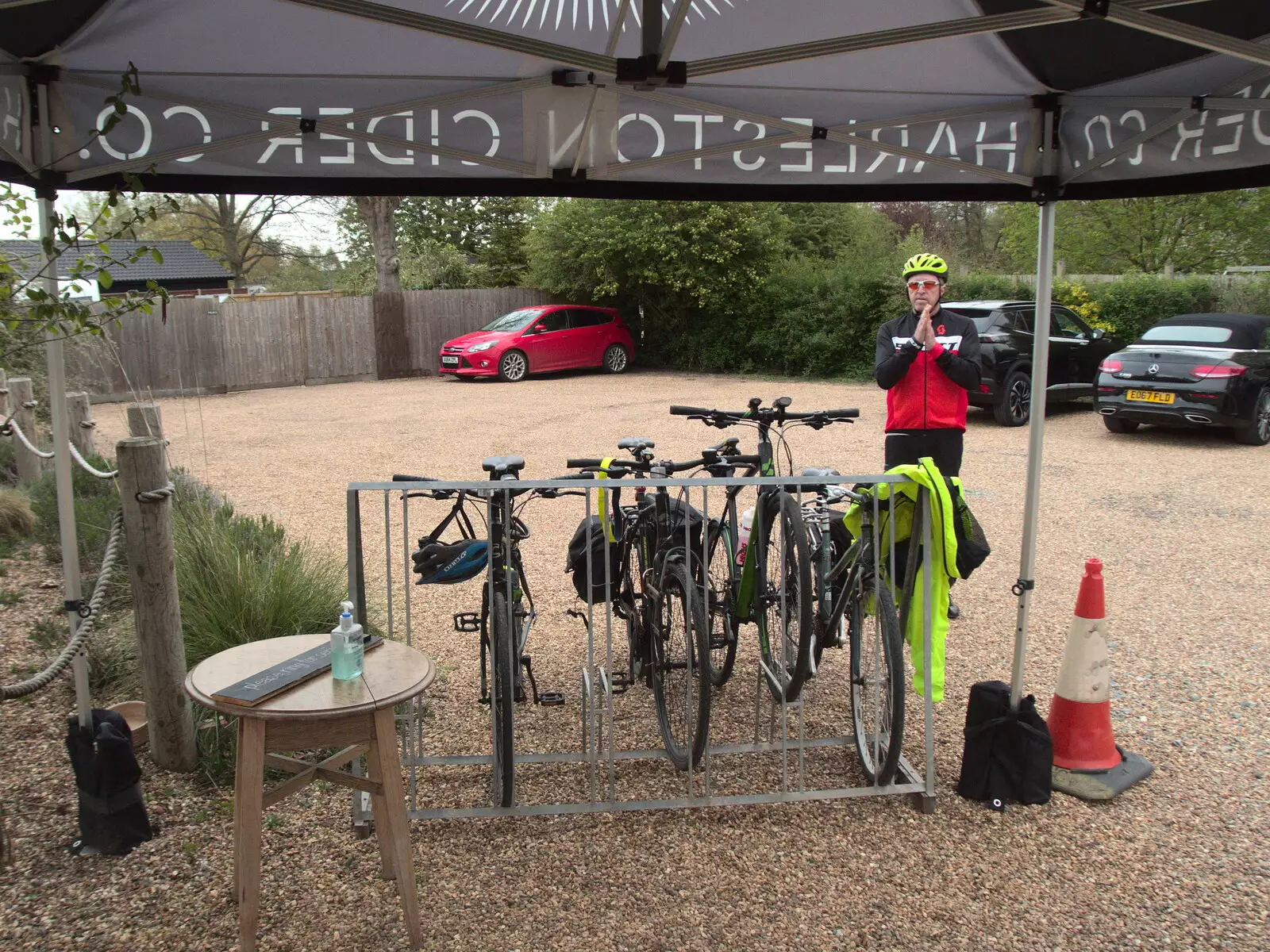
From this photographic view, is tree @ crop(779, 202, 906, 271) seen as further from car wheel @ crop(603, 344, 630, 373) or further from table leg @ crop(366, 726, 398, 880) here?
table leg @ crop(366, 726, 398, 880)

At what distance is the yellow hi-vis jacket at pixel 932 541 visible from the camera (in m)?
3.68

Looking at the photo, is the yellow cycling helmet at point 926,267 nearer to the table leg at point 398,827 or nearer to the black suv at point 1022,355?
the table leg at point 398,827

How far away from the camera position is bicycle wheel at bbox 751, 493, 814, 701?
3.86 metres

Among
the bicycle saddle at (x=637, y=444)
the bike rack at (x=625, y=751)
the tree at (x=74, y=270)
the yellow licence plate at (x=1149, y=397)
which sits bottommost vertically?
the bike rack at (x=625, y=751)

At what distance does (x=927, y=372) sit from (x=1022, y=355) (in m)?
8.71

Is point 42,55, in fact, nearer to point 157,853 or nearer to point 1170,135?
point 157,853

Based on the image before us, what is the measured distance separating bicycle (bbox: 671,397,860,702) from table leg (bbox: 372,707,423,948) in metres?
1.28

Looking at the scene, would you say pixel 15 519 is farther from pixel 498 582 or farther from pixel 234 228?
pixel 234 228

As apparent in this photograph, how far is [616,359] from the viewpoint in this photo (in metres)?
22.7

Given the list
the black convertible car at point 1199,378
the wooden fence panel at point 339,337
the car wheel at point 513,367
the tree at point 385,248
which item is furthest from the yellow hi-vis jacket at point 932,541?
the tree at point 385,248

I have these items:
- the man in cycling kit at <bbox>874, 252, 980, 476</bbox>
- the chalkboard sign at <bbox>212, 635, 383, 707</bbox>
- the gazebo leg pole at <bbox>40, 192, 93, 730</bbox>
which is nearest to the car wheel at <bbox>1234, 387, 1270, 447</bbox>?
the man in cycling kit at <bbox>874, 252, 980, 476</bbox>

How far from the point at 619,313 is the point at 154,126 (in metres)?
19.8

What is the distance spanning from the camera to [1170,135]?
398 centimetres

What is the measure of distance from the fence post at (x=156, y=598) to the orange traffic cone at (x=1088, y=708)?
3.50 m
